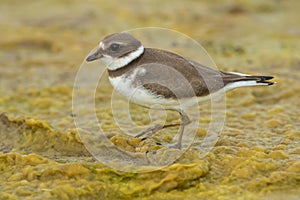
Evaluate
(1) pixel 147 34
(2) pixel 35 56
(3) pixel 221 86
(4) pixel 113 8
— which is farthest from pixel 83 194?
(4) pixel 113 8

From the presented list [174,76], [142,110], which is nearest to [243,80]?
[174,76]

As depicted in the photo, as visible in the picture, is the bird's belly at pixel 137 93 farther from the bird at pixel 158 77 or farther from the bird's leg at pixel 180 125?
the bird's leg at pixel 180 125

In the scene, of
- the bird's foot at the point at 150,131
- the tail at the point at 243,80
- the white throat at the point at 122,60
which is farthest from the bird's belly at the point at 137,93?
the tail at the point at 243,80

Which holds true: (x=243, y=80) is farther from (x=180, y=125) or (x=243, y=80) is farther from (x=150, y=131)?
(x=150, y=131)

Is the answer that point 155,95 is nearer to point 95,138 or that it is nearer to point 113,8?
point 95,138

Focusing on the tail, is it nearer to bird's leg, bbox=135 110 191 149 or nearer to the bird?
the bird

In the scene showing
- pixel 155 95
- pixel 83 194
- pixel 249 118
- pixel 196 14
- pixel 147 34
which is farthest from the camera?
pixel 196 14
